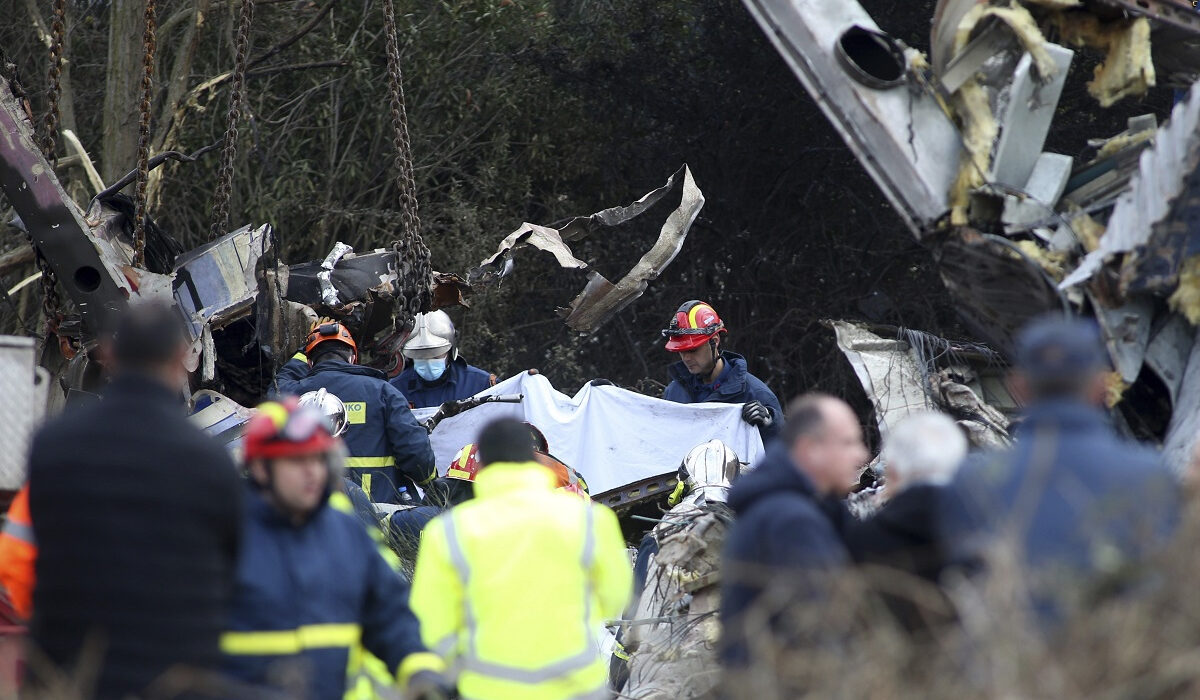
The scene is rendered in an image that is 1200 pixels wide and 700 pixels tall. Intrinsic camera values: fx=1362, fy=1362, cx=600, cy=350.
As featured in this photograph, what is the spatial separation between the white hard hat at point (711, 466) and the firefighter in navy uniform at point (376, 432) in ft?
4.86

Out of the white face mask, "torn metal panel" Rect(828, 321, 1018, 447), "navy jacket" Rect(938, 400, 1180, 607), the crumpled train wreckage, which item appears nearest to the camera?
"navy jacket" Rect(938, 400, 1180, 607)

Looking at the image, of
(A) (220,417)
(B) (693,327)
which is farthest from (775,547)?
(A) (220,417)

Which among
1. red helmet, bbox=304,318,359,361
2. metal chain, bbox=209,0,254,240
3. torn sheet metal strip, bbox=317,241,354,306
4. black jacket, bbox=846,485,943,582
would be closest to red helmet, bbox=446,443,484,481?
red helmet, bbox=304,318,359,361

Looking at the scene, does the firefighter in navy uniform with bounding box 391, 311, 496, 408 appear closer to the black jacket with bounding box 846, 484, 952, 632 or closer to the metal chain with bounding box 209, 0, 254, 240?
the metal chain with bounding box 209, 0, 254, 240

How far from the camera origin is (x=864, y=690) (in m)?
2.69

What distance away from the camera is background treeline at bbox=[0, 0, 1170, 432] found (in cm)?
1227

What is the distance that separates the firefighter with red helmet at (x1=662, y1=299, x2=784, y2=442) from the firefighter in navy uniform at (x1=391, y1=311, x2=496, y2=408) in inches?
58.9

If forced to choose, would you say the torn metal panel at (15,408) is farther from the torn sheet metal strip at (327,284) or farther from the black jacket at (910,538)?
the torn sheet metal strip at (327,284)

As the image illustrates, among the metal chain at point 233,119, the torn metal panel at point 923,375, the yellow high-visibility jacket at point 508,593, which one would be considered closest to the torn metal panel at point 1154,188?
the torn metal panel at point 923,375

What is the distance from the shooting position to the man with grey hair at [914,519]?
10.8 feet

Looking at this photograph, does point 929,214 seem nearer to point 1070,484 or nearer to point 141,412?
point 1070,484

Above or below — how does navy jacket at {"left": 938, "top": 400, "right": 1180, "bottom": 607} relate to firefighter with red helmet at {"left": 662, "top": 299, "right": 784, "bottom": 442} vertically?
above

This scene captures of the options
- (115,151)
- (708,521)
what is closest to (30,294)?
(115,151)

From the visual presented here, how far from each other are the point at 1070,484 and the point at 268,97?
432 inches
